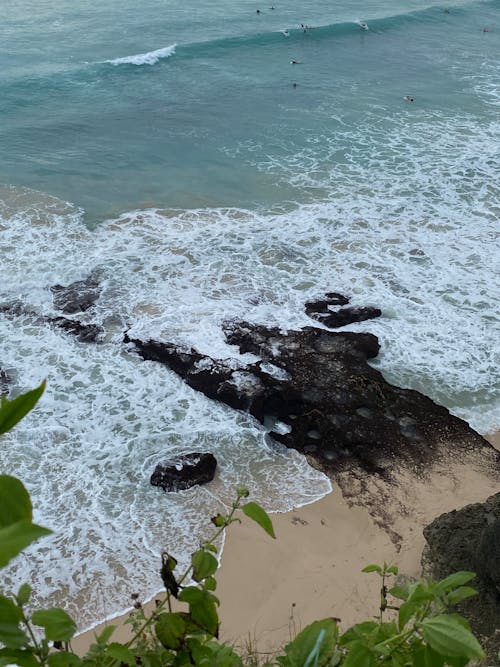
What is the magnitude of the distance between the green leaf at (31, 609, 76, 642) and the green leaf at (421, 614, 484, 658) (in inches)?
31.5

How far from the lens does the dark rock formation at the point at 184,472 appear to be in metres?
7.96

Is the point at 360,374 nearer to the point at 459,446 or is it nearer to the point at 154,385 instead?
the point at 459,446

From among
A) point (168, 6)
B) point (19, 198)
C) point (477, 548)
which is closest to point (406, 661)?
point (477, 548)

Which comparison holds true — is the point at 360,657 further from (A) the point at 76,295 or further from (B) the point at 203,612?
(A) the point at 76,295

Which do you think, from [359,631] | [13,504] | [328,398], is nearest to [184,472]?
[328,398]

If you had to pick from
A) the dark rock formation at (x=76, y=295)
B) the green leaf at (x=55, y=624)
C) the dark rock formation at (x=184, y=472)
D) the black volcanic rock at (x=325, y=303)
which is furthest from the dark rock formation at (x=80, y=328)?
the green leaf at (x=55, y=624)

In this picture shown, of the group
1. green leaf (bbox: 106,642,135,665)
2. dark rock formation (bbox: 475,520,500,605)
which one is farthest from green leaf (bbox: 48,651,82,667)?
dark rock formation (bbox: 475,520,500,605)

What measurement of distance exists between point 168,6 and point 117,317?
29585 mm

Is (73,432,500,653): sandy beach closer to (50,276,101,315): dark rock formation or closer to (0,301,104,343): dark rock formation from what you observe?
(0,301,104,343): dark rock formation

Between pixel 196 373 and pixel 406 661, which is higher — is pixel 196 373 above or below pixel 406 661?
below

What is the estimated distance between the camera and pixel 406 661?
1440 mm

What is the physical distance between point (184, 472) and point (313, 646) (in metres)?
6.67

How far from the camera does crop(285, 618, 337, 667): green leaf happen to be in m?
1.50

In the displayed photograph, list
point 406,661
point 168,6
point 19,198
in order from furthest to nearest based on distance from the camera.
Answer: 1. point 168,6
2. point 19,198
3. point 406,661
